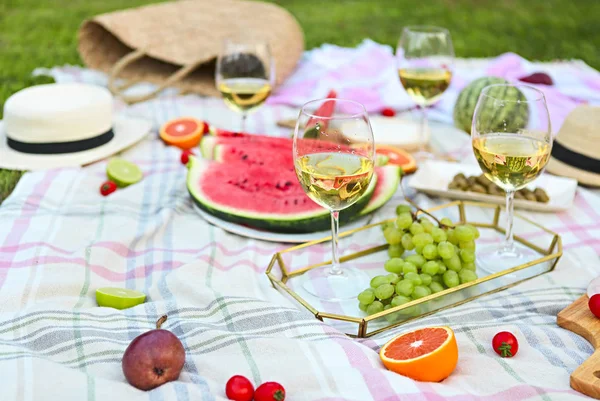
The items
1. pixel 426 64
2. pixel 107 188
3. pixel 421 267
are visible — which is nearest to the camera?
pixel 421 267

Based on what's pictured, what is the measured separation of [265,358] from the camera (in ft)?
5.71

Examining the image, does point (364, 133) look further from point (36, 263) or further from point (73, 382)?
point (36, 263)

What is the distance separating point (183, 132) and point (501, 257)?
1.87 m

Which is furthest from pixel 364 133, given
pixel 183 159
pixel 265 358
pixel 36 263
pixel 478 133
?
pixel 183 159

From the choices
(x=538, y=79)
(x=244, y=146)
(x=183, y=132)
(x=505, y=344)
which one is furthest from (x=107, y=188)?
(x=538, y=79)

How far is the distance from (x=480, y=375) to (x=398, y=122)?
85.9 inches

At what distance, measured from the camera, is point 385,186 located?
107 inches

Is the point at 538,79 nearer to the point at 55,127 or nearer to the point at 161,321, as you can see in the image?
the point at 55,127

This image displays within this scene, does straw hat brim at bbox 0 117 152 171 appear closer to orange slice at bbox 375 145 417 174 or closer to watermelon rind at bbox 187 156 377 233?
watermelon rind at bbox 187 156 377 233

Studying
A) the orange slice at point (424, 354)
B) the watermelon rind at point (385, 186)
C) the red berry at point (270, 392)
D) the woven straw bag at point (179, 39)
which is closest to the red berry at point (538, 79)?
the woven straw bag at point (179, 39)

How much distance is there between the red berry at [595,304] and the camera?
193 centimetres

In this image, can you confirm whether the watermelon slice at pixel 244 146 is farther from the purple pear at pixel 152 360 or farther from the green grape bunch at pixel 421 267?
the purple pear at pixel 152 360

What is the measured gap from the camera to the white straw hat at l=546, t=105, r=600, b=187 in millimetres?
2910

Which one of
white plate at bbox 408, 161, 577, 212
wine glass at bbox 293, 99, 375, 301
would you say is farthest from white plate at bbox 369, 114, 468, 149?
wine glass at bbox 293, 99, 375, 301
